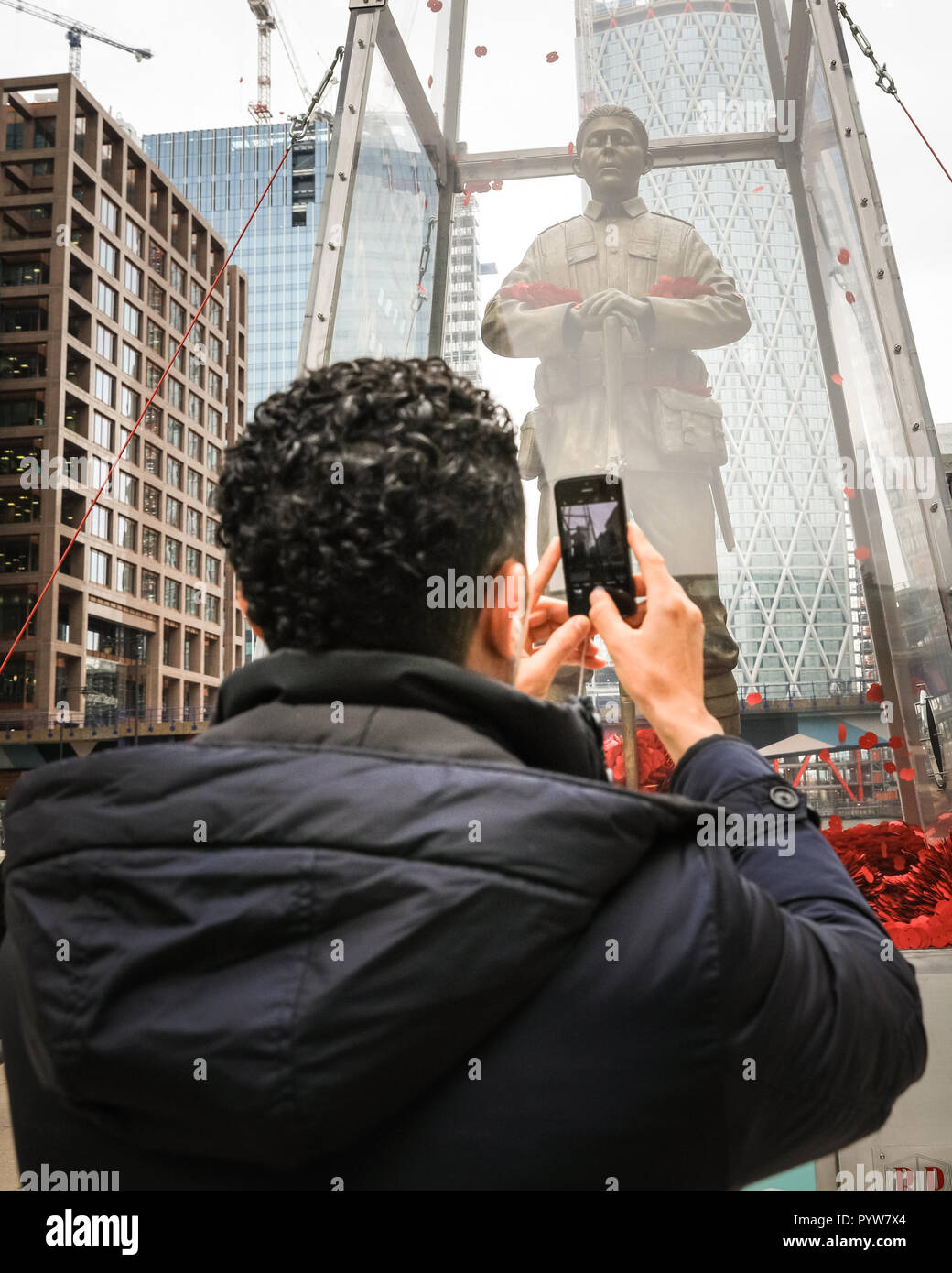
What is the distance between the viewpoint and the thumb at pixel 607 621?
2.53ft

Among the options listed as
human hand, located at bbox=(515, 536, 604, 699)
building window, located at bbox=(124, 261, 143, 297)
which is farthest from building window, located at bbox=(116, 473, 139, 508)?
human hand, located at bbox=(515, 536, 604, 699)

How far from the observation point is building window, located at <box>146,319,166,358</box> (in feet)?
140

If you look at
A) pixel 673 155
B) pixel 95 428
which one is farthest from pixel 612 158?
pixel 95 428

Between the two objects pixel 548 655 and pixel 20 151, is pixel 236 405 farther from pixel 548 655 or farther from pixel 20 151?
pixel 548 655

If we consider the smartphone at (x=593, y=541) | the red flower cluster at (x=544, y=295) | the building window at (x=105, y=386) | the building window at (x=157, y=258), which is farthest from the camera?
the building window at (x=157, y=258)

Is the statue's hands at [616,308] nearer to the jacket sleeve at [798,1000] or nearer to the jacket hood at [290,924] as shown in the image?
the jacket sleeve at [798,1000]

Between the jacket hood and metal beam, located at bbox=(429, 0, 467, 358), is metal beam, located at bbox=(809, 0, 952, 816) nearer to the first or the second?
metal beam, located at bbox=(429, 0, 467, 358)

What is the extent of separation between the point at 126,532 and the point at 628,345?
39.9 m

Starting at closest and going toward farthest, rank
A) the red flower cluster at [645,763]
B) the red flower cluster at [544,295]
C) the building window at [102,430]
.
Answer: the red flower cluster at [645,763] → the red flower cluster at [544,295] → the building window at [102,430]

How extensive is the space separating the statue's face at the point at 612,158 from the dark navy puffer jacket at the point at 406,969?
100 inches

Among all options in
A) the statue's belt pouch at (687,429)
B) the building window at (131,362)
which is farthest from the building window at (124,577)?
the statue's belt pouch at (687,429)

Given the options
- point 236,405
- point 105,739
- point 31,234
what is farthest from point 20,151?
point 105,739
